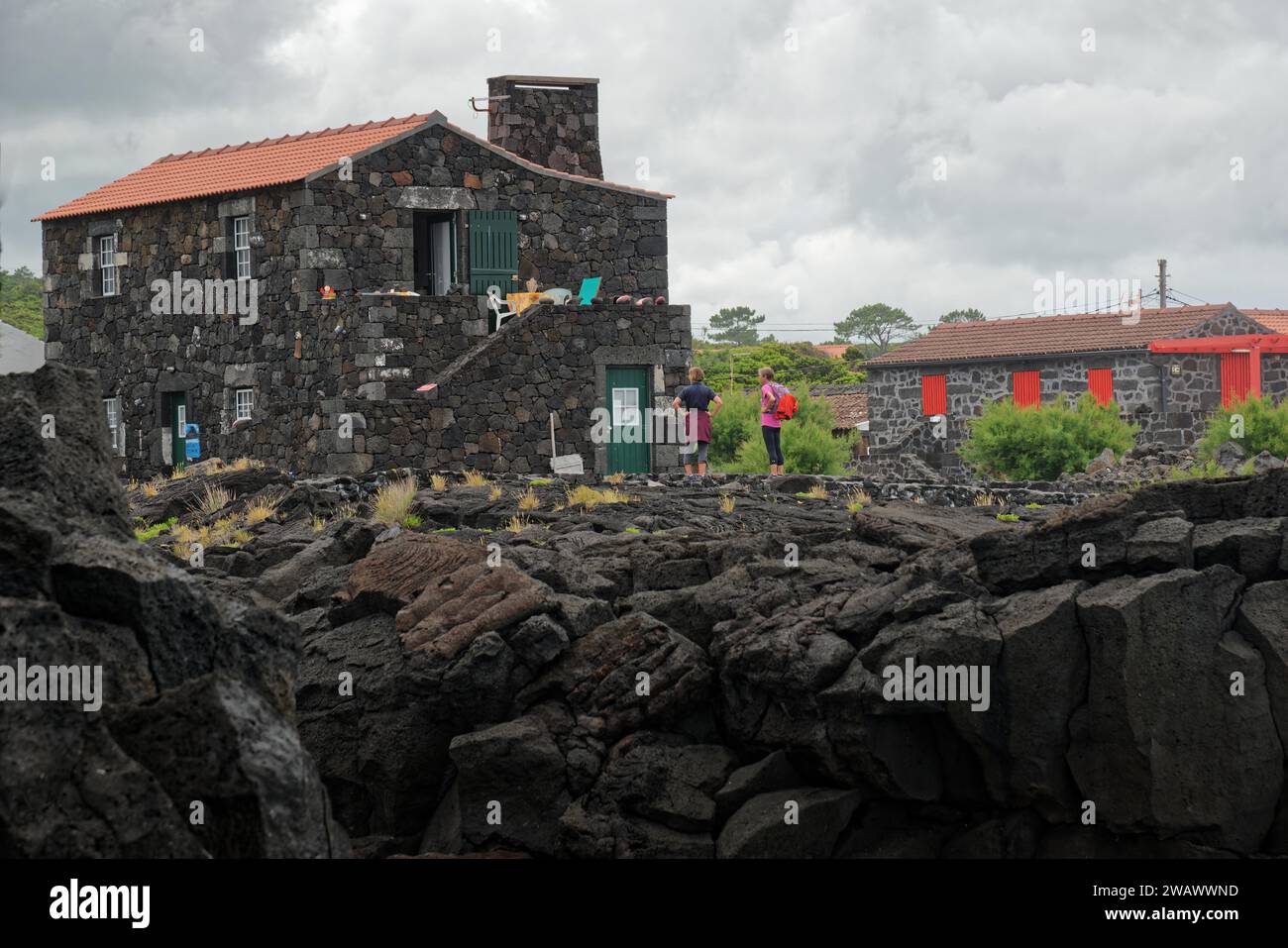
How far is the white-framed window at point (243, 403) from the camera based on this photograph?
94.1ft

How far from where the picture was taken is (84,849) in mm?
6242

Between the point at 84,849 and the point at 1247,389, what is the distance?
3664 cm

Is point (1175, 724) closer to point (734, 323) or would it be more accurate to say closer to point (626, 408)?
point (626, 408)

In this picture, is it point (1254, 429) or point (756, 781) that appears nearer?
point (756, 781)

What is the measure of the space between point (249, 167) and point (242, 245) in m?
1.88

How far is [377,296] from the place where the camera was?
87.1 feet

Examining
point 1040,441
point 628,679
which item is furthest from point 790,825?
point 1040,441

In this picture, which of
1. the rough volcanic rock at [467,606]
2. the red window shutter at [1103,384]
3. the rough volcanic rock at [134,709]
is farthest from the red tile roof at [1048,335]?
the rough volcanic rock at [134,709]

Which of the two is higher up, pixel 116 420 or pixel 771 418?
pixel 116 420

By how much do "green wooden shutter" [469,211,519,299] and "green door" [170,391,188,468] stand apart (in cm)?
614

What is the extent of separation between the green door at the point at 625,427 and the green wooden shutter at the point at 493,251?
10.3 ft

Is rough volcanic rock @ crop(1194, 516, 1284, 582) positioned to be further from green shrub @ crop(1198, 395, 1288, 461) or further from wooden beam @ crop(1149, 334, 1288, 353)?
wooden beam @ crop(1149, 334, 1288, 353)

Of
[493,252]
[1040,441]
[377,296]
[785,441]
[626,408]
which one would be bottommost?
[1040,441]
